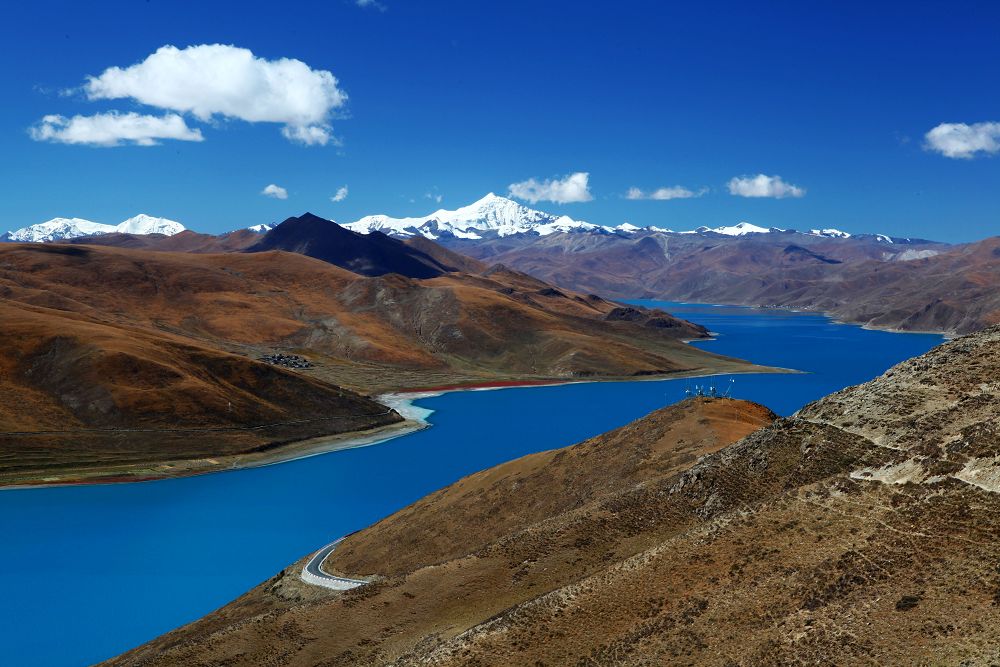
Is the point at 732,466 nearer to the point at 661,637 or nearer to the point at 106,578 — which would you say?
the point at 661,637

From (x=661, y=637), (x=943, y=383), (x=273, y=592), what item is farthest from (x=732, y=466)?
(x=273, y=592)

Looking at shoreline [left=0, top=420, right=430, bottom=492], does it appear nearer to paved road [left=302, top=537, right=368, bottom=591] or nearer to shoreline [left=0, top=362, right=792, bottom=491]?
shoreline [left=0, top=362, right=792, bottom=491]

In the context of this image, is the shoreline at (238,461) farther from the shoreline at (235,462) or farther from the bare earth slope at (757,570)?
the bare earth slope at (757,570)

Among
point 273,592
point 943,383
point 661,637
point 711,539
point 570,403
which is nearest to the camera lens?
point 661,637

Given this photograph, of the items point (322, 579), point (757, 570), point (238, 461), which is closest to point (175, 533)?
point (238, 461)

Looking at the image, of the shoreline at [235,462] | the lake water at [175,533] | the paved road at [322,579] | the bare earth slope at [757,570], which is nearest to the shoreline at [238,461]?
the shoreline at [235,462]

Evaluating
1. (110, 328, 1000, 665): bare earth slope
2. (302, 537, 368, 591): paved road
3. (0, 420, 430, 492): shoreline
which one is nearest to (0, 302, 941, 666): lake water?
(0, 420, 430, 492): shoreline

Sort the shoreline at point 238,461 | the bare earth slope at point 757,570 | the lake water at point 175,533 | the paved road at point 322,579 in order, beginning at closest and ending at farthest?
the bare earth slope at point 757,570 → the paved road at point 322,579 → the lake water at point 175,533 → the shoreline at point 238,461

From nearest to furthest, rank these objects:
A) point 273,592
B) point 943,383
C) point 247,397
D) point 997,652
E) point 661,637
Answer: point 997,652
point 661,637
point 943,383
point 273,592
point 247,397
